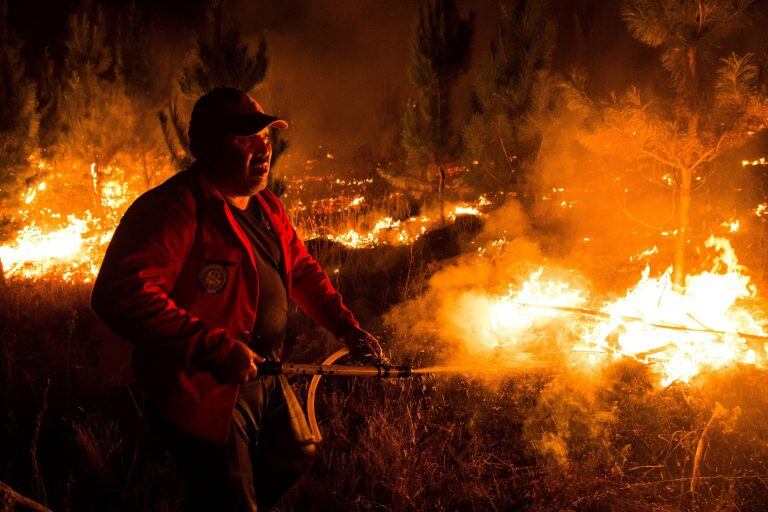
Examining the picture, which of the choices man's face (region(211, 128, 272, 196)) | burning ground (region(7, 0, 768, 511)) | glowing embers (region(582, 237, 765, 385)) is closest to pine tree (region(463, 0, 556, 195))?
burning ground (region(7, 0, 768, 511))

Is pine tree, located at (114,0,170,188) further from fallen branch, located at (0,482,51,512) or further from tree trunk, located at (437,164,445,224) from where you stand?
fallen branch, located at (0,482,51,512)

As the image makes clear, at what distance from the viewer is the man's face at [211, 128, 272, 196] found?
2.35 m

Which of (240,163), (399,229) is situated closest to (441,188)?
(399,229)

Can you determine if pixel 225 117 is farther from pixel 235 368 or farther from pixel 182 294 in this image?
pixel 235 368

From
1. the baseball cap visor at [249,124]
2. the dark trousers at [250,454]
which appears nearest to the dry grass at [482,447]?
the dark trousers at [250,454]

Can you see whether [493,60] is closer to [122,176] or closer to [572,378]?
[572,378]

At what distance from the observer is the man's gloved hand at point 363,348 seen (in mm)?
2672

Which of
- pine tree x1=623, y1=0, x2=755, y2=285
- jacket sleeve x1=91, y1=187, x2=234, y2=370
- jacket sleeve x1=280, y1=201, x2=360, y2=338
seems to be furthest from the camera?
pine tree x1=623, y1=0, x2=755, y2=285

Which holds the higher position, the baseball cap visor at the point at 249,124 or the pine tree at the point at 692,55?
the pine tree at the point at 692,55

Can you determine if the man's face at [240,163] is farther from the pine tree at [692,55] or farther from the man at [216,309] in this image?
the pine tree at [692,55]

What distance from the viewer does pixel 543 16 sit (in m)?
10.8

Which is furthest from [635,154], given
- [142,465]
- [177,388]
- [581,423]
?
[142,465]

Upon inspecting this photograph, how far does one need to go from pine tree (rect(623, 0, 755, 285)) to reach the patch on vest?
4.89 meters

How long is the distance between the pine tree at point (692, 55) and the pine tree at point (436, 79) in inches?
293
